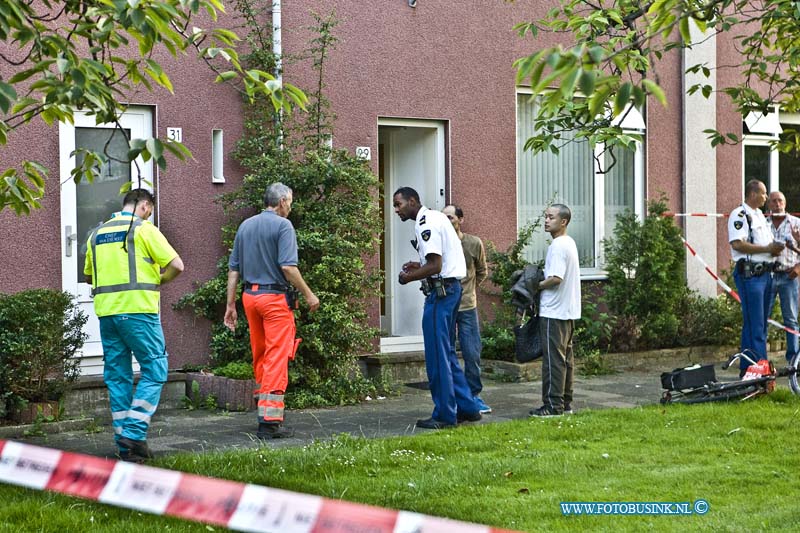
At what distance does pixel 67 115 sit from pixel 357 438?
139 inches

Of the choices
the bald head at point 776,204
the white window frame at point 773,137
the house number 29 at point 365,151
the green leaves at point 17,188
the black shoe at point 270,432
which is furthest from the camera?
the white window frame at point 773,137

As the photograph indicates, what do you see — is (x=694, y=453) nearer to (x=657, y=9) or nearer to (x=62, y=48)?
(x=657, y=9)

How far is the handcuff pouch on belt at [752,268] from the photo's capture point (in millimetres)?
11031

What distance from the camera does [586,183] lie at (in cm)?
1441

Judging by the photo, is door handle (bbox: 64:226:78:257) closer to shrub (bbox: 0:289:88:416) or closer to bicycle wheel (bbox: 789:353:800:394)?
shrub (bbox: 0:289:88:416)

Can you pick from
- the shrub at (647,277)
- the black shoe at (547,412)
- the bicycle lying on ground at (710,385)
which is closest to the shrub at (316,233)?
the black shoe at (547,412)

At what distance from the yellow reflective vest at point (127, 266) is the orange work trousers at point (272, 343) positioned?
45.8 inches

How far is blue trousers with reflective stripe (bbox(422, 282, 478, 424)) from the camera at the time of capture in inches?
349

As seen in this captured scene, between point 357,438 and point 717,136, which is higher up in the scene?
point 717,136

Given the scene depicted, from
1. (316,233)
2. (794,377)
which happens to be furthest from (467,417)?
(794,377)

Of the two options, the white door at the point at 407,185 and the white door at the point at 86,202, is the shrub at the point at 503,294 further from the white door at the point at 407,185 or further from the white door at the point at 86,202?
the white door at the point at 86,202

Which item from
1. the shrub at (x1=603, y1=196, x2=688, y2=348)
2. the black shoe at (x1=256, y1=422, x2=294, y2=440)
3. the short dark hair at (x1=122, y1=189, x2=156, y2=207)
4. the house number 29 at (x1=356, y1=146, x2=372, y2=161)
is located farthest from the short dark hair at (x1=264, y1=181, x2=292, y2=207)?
the shrub at (x1=603, y1=196, x2=688, y2=348)

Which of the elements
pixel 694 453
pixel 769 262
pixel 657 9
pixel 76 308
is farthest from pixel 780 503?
pixel 76 308

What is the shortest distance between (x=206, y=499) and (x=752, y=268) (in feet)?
28.0
